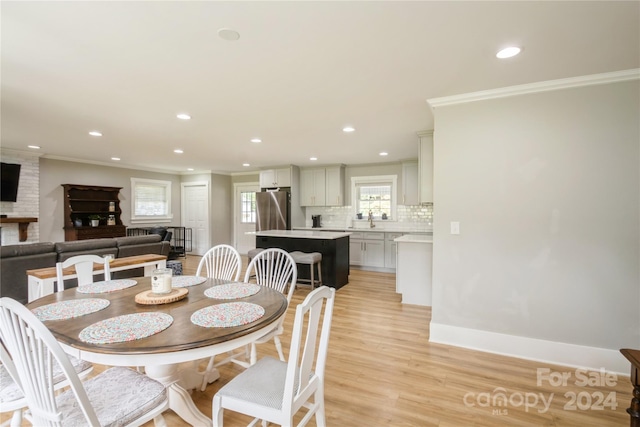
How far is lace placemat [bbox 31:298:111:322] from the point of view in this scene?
58.9 inches

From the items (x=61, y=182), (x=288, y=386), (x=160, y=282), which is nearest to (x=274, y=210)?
(x=61, y=182)

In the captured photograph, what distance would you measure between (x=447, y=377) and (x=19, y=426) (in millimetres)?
2562

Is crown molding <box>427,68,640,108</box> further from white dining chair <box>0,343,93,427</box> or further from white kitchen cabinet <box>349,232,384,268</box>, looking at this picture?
white kitchen cabinet <box>349,232,384,268</box>

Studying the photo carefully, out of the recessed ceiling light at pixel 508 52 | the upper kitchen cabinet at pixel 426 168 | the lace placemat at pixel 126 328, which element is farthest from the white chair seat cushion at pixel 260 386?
the upper kitchen cabinet at pixel 426 168

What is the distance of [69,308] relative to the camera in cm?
160

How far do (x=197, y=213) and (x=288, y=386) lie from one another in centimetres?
789

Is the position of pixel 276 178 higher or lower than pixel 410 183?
higher

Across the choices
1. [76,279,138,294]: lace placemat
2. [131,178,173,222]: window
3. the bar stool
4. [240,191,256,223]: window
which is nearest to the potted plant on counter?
[131,178,173,222]: window

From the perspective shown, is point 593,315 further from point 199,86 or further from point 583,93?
point 199,86

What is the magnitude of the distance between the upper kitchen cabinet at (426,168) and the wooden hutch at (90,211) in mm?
6630

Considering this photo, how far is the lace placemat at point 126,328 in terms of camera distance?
1.25m

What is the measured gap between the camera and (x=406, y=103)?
294cm

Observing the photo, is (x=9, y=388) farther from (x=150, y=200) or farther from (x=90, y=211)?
(x=150, y=200)

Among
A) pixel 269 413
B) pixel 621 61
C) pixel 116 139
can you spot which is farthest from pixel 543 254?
pixel 116 139
